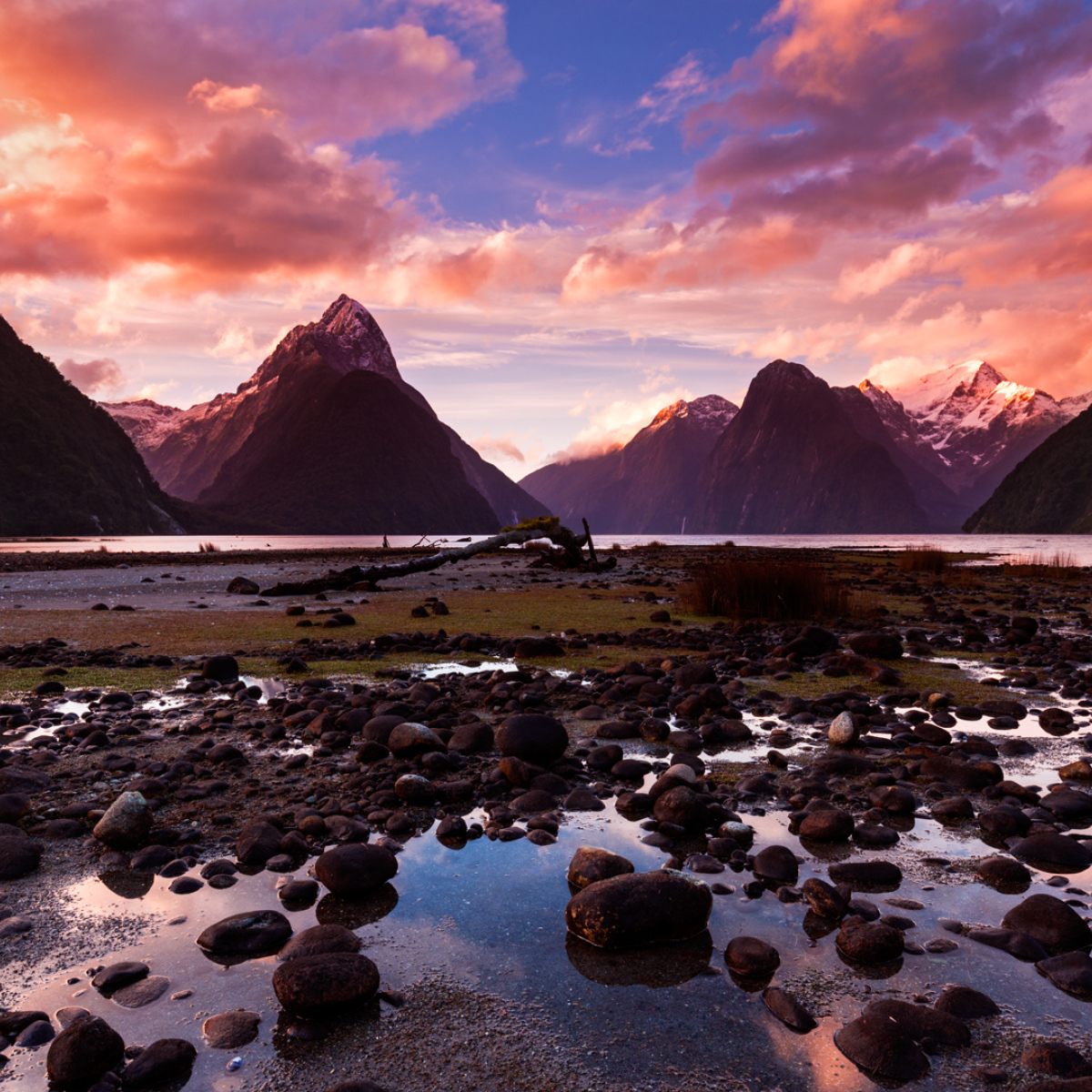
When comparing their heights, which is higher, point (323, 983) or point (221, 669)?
point (323, 983)

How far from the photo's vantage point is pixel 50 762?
575cm

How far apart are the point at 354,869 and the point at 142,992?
3.58ft

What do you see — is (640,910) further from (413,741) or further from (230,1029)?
(413,741)

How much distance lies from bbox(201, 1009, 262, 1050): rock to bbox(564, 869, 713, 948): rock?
140cm

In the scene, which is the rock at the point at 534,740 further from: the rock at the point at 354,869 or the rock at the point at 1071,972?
the rock at the point at 1071,972

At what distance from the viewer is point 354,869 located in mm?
3773

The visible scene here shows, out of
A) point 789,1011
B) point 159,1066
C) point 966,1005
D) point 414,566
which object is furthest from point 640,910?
point 414,566

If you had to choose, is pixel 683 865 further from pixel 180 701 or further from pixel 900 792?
pixel 180 701

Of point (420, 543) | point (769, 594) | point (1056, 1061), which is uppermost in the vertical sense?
point (1056, 1061)

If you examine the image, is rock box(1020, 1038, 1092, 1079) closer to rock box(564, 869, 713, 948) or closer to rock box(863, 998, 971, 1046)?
rock box(863, 998, 971, 1046)

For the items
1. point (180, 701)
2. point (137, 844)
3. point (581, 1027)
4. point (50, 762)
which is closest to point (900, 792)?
point (581, 1027)

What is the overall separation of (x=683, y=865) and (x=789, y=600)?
1271cm

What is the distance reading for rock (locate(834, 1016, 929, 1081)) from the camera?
2.41m

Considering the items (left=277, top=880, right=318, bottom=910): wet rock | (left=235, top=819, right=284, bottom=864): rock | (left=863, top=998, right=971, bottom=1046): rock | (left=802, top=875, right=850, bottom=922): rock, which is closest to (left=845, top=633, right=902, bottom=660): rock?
(left=802, top=875, right=850, bottom=922): rock
